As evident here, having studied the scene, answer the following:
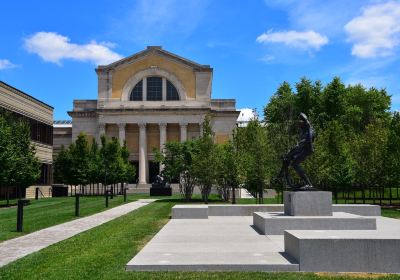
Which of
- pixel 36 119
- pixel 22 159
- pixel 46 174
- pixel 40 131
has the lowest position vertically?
pixel 46 174

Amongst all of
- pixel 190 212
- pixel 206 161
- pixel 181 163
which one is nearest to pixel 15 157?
pixel 206 161

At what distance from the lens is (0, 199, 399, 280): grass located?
27.3ft

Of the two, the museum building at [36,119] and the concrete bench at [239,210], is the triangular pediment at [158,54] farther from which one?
the concrete bench at [239,210]

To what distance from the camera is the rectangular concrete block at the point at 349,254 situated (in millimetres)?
8805

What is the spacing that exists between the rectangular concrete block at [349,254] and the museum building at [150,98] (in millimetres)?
65368

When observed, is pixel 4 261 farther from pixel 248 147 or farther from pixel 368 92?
pixel 368 92

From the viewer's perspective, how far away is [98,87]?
7581cm

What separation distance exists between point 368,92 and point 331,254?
2707 inches

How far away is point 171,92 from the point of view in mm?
76188

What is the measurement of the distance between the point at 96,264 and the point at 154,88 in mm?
67434

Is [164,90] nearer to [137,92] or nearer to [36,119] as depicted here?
[137,92]

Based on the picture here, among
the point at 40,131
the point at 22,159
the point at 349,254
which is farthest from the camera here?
the point at 40,131

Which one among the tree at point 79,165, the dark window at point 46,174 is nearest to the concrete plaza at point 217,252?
the tree at point 79,165

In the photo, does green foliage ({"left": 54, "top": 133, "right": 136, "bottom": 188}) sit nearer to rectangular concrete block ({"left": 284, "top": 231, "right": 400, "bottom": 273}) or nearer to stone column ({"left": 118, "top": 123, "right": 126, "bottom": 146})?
stone column ({"left": 118, "top": 123, "right": 126, "bottom": 146})
